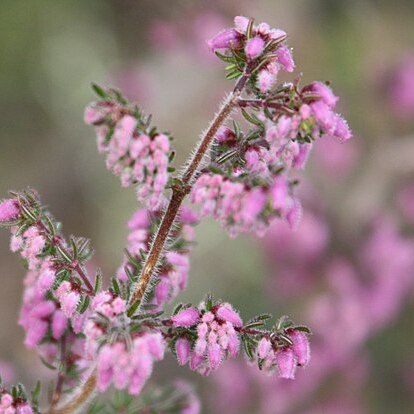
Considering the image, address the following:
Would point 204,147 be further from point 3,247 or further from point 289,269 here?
point 3,247

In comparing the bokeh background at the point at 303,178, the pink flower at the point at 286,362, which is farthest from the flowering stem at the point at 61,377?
the bokeh background at the point at 303,178

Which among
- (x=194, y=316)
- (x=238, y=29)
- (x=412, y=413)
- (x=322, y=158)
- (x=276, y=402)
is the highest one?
(x=322, y=158)

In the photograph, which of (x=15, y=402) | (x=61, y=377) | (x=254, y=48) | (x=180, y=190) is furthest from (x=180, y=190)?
(x=61, y=377)

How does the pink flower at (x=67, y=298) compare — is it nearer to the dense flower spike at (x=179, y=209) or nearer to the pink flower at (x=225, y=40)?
the dense flower spike at (x=179, y=209)

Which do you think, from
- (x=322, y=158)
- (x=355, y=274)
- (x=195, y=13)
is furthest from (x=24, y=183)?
(x=355, y=274)

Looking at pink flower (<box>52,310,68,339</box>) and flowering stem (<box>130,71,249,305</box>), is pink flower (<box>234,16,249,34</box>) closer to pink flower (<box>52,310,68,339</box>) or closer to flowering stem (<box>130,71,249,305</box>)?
flowering stem (<box>130,71,249,305</box>)

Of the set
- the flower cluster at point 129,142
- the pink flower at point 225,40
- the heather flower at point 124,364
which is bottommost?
the heather flower at point 124,364
